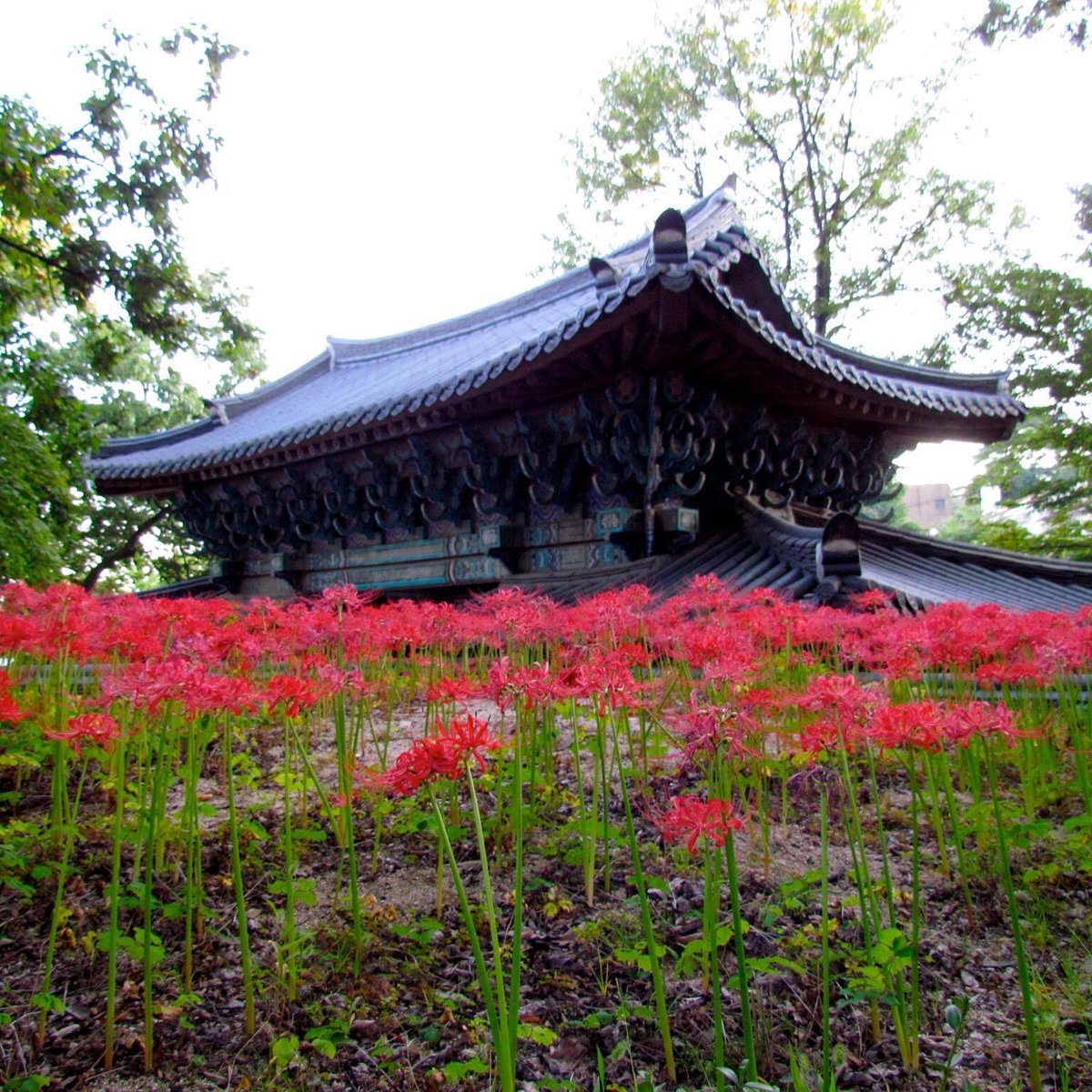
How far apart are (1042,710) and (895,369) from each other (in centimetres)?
644

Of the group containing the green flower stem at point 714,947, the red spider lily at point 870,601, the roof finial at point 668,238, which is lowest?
the green flower stem at point 714,947

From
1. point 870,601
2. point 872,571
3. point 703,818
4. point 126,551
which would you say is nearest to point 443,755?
point 703,818

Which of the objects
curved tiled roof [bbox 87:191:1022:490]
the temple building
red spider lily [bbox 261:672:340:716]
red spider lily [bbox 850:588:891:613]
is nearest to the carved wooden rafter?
the temple building

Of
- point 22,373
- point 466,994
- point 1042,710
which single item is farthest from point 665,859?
point 22,373

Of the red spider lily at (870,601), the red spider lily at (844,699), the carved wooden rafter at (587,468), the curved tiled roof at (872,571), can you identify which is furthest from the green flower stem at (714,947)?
the carved wooden rafter at (587,468)

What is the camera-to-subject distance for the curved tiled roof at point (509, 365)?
5.31 m

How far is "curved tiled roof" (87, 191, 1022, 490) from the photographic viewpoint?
209 inches

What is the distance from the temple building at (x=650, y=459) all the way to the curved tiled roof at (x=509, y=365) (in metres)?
0.03

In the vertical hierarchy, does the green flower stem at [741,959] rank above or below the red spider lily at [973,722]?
below

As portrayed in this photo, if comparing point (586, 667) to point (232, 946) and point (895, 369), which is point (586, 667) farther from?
point (895, 369)

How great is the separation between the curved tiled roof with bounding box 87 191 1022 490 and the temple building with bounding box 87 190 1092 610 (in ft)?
0.10

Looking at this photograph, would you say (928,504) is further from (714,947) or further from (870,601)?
(714,947)

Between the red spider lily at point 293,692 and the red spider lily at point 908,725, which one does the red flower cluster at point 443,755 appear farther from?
the red spider lily at point 908,725

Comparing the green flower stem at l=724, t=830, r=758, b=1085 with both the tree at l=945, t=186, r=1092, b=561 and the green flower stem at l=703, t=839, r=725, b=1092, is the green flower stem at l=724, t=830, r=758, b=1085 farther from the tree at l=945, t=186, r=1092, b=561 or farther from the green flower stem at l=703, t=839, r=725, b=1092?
the tree at l=945, t=186, r=1092, b=561
